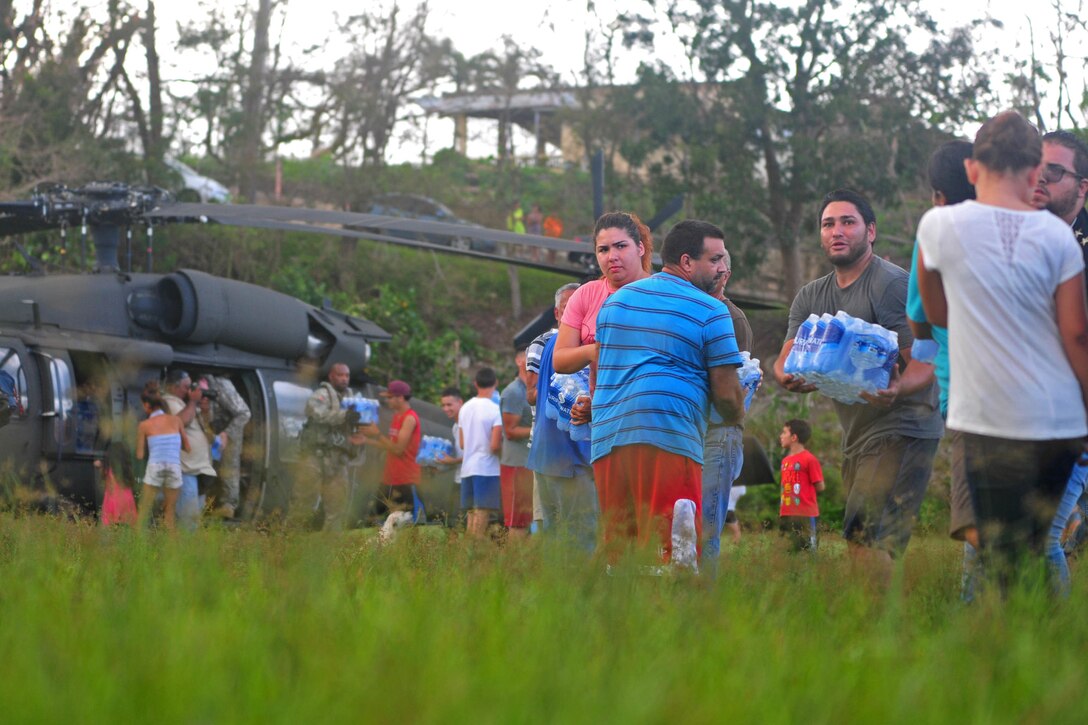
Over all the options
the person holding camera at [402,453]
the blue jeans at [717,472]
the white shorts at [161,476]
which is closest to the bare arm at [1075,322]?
the blue jeans at [717,472]

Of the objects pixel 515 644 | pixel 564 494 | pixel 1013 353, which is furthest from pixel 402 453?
pixel 515 644

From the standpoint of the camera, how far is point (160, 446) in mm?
10820

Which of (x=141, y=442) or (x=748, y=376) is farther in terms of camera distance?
(x=141, y=442)

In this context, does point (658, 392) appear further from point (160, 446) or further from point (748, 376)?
point (160, 446)

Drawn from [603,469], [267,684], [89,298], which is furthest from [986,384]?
[89,298]

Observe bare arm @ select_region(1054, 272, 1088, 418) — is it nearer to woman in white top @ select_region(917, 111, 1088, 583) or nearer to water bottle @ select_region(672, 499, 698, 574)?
woman in white top @ select_region(917, 111, 1088, 583)

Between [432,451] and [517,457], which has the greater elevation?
[517,457]

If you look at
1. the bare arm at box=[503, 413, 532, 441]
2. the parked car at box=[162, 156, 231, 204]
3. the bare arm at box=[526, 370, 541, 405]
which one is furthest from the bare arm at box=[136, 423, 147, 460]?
the parked car at box=[162, 156, 231, 204]

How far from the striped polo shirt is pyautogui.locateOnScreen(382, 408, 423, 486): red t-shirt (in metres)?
6.29

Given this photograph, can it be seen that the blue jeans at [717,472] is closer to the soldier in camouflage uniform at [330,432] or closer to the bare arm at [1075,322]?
the bare arm at [1075,322]

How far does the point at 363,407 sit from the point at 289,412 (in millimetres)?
804

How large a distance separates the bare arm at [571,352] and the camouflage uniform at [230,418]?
292 inches

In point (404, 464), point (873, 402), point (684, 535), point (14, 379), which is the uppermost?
point (873, 402)

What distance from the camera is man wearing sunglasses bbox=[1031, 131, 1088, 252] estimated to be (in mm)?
5188
